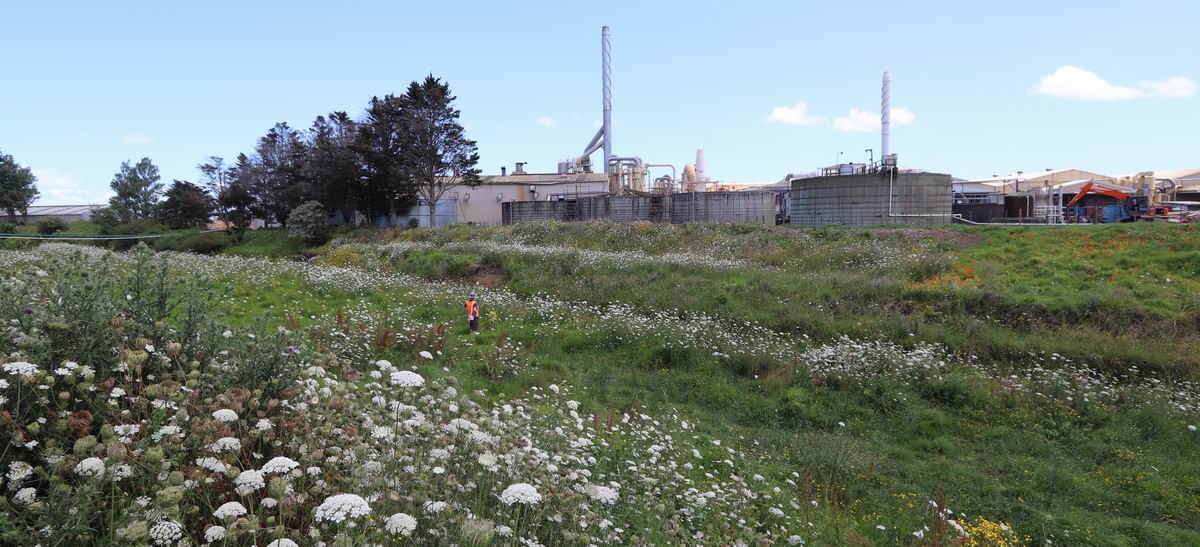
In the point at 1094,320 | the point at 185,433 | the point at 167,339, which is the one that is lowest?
the point at 1094,320

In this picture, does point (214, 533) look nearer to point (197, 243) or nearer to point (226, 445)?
point (226, 445)

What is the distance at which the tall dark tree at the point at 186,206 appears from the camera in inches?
1903

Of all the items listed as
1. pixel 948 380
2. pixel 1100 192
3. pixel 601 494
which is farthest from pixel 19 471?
pixel 1100 192

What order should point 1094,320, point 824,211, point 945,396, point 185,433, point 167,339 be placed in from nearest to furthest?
point 185,433 → point 167,339 → point 945,396 → point 1094,320 → point 824,211

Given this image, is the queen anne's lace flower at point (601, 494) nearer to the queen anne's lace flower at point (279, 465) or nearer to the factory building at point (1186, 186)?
the queen anne's lace flower at point (279, 465)

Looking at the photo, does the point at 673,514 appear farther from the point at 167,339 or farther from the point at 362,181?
the point at 362,181

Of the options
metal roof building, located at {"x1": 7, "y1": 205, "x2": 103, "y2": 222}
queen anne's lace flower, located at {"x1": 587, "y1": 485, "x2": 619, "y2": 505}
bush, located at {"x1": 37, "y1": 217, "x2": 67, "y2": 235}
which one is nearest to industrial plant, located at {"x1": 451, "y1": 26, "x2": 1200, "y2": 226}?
queen anne's lace flower, located at {"x1": 587, "y1": 485, "x2": 619, "y2": 505}

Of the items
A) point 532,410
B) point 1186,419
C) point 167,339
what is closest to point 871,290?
point 1186,419

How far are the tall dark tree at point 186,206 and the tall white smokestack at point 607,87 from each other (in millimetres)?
30981

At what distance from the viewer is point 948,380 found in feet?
37.7

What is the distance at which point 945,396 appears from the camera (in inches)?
442

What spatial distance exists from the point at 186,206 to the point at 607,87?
33352mm

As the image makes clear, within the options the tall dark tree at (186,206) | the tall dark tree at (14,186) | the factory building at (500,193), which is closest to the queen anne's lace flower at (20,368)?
the factory building at (500,193)

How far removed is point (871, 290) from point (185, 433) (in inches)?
645
